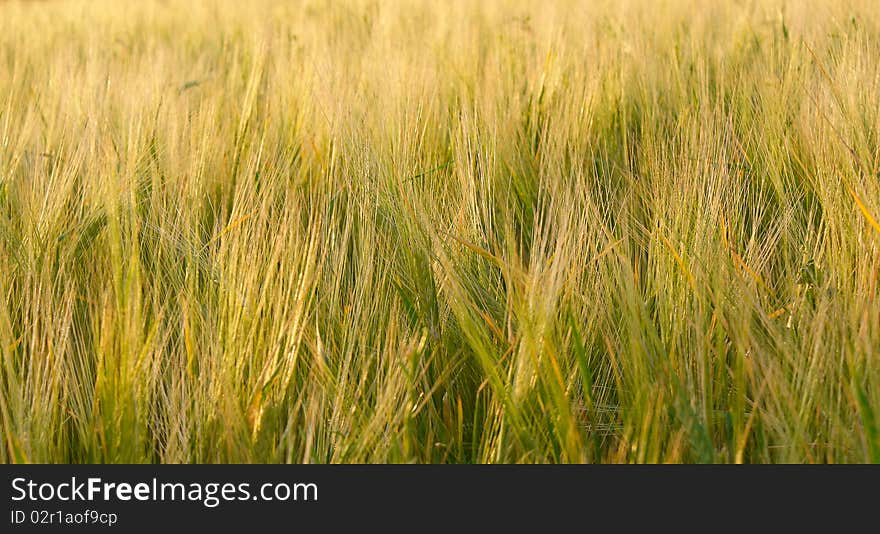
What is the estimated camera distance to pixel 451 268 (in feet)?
3.32

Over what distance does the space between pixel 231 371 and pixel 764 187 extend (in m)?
1.00

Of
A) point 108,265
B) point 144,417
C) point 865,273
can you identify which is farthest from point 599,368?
point 108,265

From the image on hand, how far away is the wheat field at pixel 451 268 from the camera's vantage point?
34.0 inches

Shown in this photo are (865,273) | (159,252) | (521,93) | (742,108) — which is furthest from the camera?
(521,93)

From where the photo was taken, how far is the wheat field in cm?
86

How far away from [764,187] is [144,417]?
1.10 m

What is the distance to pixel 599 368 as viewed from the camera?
101 centimetres
